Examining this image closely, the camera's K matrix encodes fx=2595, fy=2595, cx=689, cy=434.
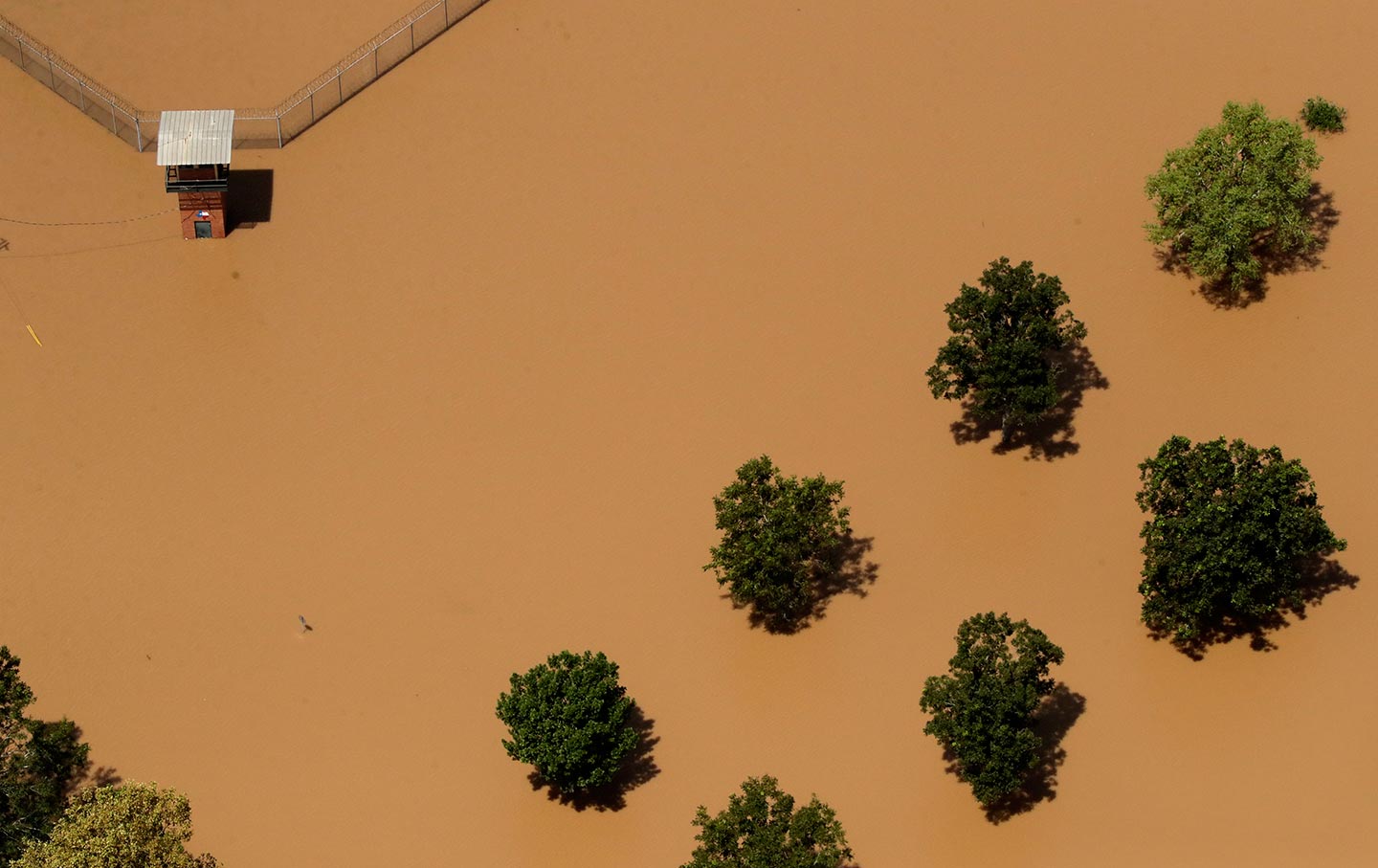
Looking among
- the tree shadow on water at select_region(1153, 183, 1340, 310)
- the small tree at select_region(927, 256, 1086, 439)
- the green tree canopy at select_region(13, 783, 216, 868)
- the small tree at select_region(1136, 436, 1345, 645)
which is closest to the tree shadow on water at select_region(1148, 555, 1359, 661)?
the small tree at select_region(1136, 436, 1345, 645)

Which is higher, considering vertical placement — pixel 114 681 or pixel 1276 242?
pixel 1276 242

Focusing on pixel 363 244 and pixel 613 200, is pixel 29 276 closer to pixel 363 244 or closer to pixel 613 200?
pixel 363 244

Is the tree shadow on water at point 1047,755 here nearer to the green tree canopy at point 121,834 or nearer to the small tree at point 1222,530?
the small tree at point 1222,530

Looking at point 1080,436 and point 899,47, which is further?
point 899,47

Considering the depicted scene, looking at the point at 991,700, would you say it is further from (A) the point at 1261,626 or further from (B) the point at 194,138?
(B) the point at 194,138

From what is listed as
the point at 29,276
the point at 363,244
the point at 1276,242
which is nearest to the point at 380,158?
the point at 363,244

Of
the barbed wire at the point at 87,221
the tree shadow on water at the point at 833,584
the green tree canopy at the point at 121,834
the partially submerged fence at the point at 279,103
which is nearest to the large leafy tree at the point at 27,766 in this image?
the green tree canopy at the point at 121,834

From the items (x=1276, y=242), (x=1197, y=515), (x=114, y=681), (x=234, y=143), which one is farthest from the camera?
(x=234, y=143)
